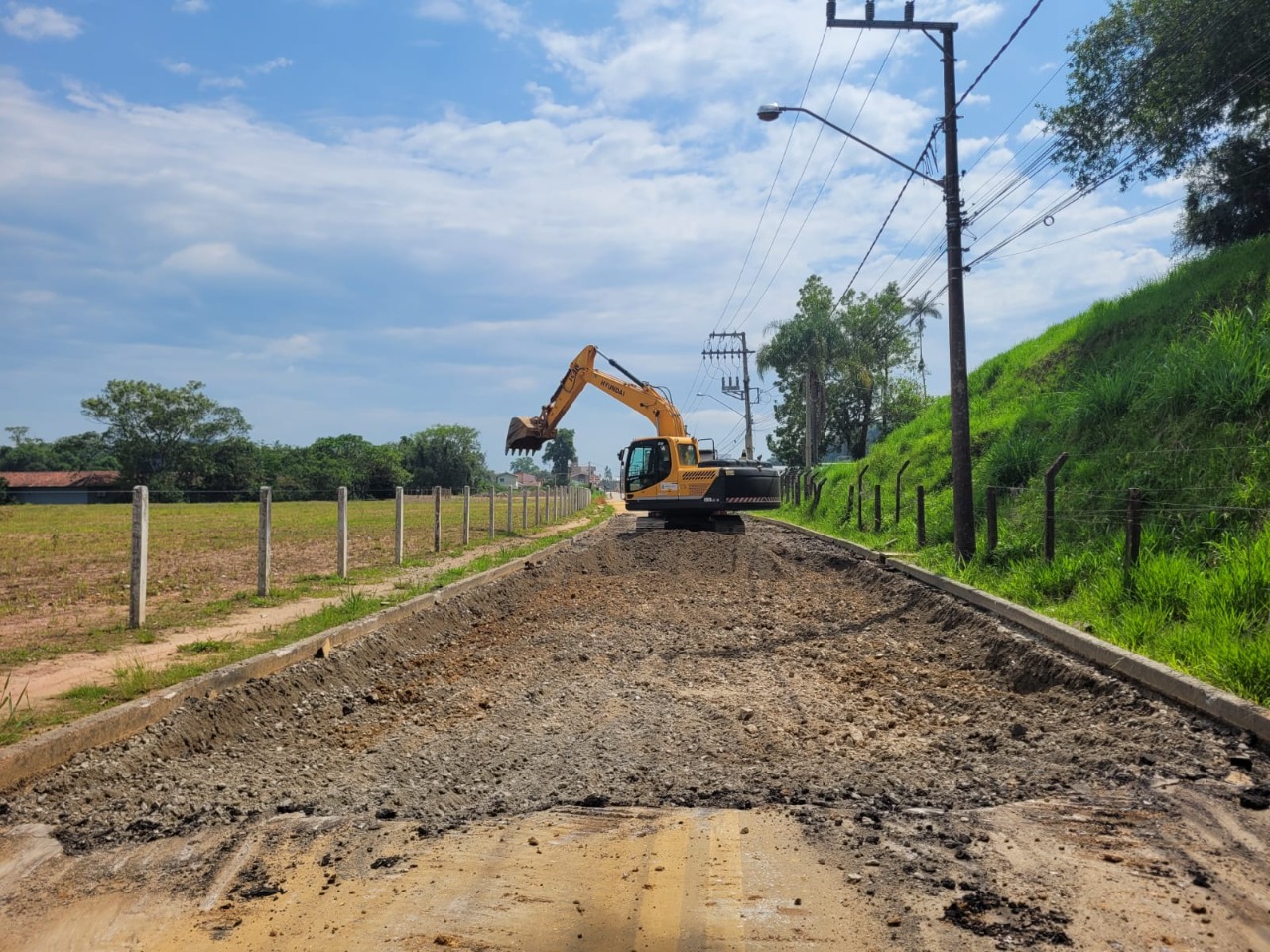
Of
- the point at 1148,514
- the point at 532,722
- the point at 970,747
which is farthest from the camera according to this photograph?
the point at 1148,514

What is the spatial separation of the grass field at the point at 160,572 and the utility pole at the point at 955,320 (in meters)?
8.82

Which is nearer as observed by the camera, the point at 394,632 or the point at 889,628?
the point at 394,632

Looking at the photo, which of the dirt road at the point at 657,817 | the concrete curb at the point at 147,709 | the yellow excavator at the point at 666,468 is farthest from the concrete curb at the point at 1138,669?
the yellow excavator at the point at 666,468

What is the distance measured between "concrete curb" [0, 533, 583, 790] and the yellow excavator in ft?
44.8

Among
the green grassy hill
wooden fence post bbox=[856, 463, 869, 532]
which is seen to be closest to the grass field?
the green grassy hill

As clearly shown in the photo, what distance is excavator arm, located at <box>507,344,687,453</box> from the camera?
1050 inches

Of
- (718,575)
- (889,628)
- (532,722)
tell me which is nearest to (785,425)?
(718,575)

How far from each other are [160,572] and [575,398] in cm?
1338

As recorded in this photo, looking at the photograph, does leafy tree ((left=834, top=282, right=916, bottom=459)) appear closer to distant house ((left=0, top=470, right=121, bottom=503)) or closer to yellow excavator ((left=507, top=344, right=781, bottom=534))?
yellow excavator ((left=507, top=344, right=781, bottom=534))

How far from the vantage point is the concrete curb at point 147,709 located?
525cm

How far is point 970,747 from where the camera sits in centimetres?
577

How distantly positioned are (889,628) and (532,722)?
5.84m

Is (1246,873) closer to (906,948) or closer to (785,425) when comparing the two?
(906,948)

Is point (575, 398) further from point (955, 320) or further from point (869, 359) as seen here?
point (869, 359)
